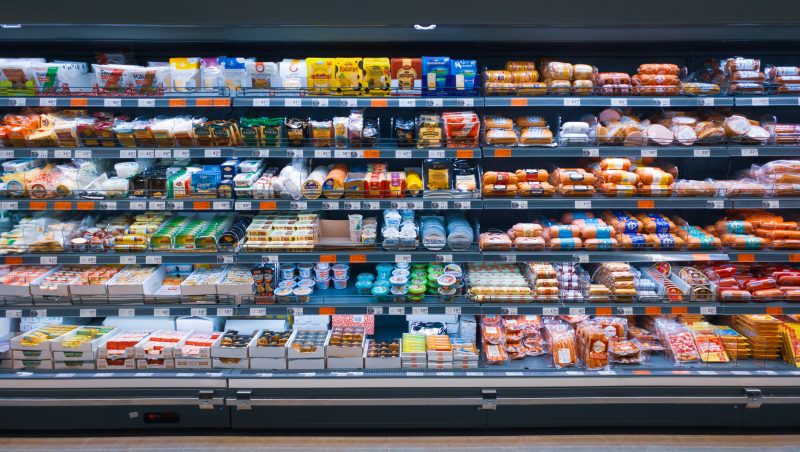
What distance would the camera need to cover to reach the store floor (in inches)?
132

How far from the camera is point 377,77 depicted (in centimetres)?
352

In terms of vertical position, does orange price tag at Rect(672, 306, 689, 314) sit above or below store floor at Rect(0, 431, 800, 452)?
above

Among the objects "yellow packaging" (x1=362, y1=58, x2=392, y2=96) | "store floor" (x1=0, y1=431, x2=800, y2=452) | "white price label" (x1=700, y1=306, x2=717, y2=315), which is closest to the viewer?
"store floor" (x1=0, y1=431, x2=800, y2=452)

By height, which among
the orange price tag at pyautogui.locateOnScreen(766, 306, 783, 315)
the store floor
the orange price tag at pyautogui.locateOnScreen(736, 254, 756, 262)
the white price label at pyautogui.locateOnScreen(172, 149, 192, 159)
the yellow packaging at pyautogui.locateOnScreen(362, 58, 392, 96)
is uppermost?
the yellow packaging at pyautogui.locateOnScreen(362, 58, 392, 96)

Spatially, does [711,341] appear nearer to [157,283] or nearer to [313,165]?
[313,165]

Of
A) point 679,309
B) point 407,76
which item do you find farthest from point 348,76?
point 679,309

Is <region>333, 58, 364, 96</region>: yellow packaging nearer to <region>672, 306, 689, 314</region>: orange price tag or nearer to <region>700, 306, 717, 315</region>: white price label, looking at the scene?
<region>672, 306, 689, 314</region>: orange price tag

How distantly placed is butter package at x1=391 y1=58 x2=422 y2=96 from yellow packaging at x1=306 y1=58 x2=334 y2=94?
1.23 ft

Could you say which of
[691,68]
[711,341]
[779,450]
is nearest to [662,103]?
[691,68]

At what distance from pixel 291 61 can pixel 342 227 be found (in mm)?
1096

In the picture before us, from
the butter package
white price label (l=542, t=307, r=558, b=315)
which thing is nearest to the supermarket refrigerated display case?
white price label (l=542, t=307, r=558, b=315)

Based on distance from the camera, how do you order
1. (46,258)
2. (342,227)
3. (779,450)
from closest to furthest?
(779,450) < (46,258) < (342,227)

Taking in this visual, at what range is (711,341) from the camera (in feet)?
12.1

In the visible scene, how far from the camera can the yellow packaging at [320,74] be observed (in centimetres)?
352
